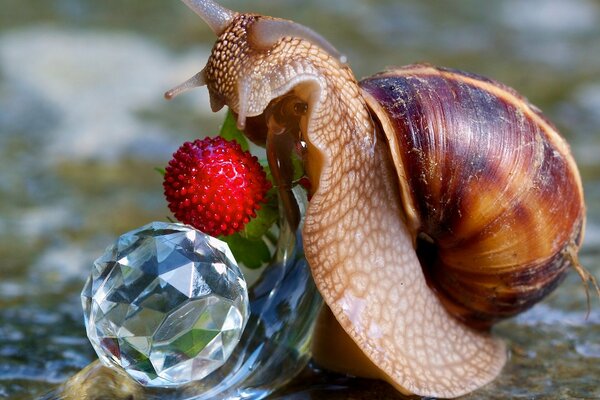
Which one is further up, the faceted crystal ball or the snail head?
the snail head

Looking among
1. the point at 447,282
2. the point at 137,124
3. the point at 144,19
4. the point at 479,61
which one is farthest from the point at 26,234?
the point at 479,61

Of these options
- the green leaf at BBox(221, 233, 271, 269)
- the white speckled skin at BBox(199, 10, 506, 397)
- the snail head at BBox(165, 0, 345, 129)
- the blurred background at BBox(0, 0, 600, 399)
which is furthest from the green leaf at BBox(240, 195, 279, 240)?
the blurred background at BBox(0, 0, 600, 399)

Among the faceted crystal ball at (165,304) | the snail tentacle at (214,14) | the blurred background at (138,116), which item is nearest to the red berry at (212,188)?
the faceted crystal ball at (165,304)

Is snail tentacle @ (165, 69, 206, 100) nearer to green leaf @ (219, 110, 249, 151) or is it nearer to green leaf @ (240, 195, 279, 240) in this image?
green leaf @ (219, 110, 249, 151)

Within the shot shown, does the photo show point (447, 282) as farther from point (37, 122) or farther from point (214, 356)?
point (37, 122)

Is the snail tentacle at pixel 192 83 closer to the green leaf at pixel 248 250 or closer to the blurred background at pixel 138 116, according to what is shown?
the green leaf at pixel 248 250

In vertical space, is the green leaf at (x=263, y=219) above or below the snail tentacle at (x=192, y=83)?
below
